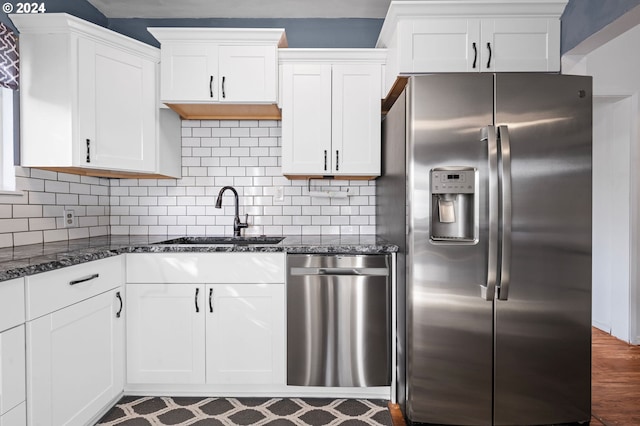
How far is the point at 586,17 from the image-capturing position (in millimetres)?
2328

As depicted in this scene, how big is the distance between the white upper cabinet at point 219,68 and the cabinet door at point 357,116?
1.44 ft

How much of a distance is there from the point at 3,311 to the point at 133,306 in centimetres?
88

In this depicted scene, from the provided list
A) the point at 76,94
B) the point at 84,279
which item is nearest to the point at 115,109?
the point at 76,94

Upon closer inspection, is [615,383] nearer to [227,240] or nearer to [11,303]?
[227,240]

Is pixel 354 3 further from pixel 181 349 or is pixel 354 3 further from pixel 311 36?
pixel 181 349

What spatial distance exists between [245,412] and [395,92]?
2.22 metres

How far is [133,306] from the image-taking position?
2.20m

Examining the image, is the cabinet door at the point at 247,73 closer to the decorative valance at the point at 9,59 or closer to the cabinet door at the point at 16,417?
the decorative valance at the point at 9,59

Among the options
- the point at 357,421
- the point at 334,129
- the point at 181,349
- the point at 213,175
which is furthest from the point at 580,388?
the point at 213,175

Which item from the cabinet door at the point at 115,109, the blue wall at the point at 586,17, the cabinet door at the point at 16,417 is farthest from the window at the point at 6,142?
the blue wall at the point at 586,17

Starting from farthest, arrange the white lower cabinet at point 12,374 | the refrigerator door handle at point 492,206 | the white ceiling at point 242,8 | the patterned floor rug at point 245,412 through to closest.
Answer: the white ceiling at point 242,8 → the patterned floor rug at point 245,412 → the refrigerator door handle at point 492,206 → the white lower cabinet at point 12,374

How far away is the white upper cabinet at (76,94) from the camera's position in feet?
6.94

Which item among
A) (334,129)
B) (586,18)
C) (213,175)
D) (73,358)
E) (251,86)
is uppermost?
(586,18)

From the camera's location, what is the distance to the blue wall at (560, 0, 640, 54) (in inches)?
83.1
